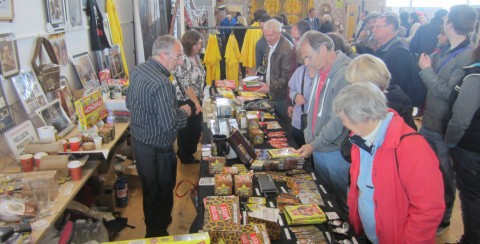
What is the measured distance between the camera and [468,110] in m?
2.43

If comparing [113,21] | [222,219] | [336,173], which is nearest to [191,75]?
[113,21]

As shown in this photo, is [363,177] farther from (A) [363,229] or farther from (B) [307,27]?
(B) [307,27]

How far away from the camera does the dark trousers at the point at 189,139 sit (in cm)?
447

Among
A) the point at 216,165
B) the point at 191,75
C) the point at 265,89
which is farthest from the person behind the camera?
the point at 265,89

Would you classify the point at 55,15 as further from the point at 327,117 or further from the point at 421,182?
the point at 421,182

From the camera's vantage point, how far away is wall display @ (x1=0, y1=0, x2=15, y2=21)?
2447 millimetres

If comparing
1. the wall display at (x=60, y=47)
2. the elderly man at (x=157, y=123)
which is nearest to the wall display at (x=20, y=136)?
the elderly man at (x=157, y=123)

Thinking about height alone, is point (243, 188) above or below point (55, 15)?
below

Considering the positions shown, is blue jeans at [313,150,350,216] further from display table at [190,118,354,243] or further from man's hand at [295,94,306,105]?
man's hand at [295,94,306,105]

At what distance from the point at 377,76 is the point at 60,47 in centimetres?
286

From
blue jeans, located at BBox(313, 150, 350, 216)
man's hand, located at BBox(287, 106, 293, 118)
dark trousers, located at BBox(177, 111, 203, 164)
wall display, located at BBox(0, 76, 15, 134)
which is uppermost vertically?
wall display, located at BBox(0, 76, 15, 134)

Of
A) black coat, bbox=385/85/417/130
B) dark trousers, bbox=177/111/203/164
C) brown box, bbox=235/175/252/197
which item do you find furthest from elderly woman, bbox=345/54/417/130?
dark trousers, bbox=177/111/203/164

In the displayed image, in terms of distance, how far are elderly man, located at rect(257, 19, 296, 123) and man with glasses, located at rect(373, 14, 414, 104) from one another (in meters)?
1.00

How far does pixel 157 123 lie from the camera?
104 inches
